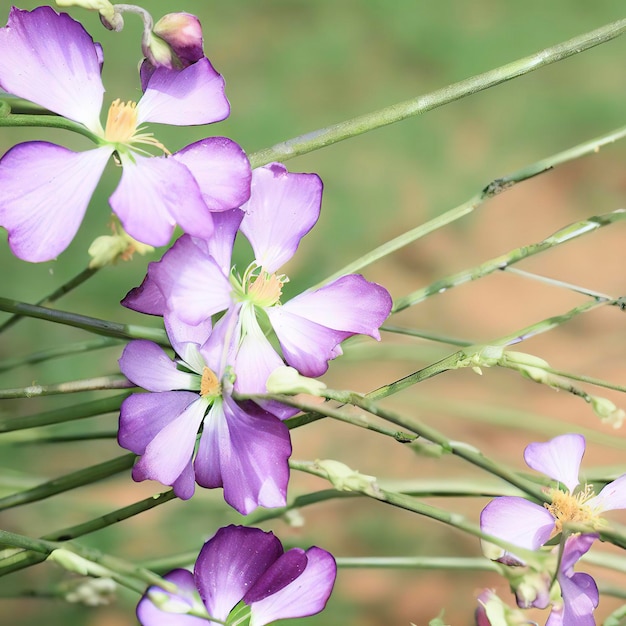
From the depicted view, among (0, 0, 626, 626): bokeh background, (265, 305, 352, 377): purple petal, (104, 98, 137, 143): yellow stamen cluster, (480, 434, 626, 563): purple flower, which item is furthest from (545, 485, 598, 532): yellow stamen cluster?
(0, 0, 626, 626): bokeh background

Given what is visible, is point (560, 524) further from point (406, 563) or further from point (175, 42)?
point (175, 42)

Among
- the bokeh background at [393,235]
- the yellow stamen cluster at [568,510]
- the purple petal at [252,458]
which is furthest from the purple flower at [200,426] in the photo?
the bokeh background at [393,235]

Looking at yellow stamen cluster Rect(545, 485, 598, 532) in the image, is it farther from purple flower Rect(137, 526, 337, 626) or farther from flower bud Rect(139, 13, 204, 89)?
flower bud Rect(139, 13, 204, 89)

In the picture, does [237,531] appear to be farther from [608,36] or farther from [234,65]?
[234,65]

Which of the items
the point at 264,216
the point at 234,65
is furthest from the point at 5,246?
the point at 264,216

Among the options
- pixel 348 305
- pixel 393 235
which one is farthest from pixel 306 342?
pixel 393 235

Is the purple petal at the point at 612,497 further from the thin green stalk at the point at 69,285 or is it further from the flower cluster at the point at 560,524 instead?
the thin green stalk at the point at 69,285

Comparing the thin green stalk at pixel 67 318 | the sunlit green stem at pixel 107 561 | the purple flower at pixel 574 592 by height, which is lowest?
the purple flower at pixel 574 592
